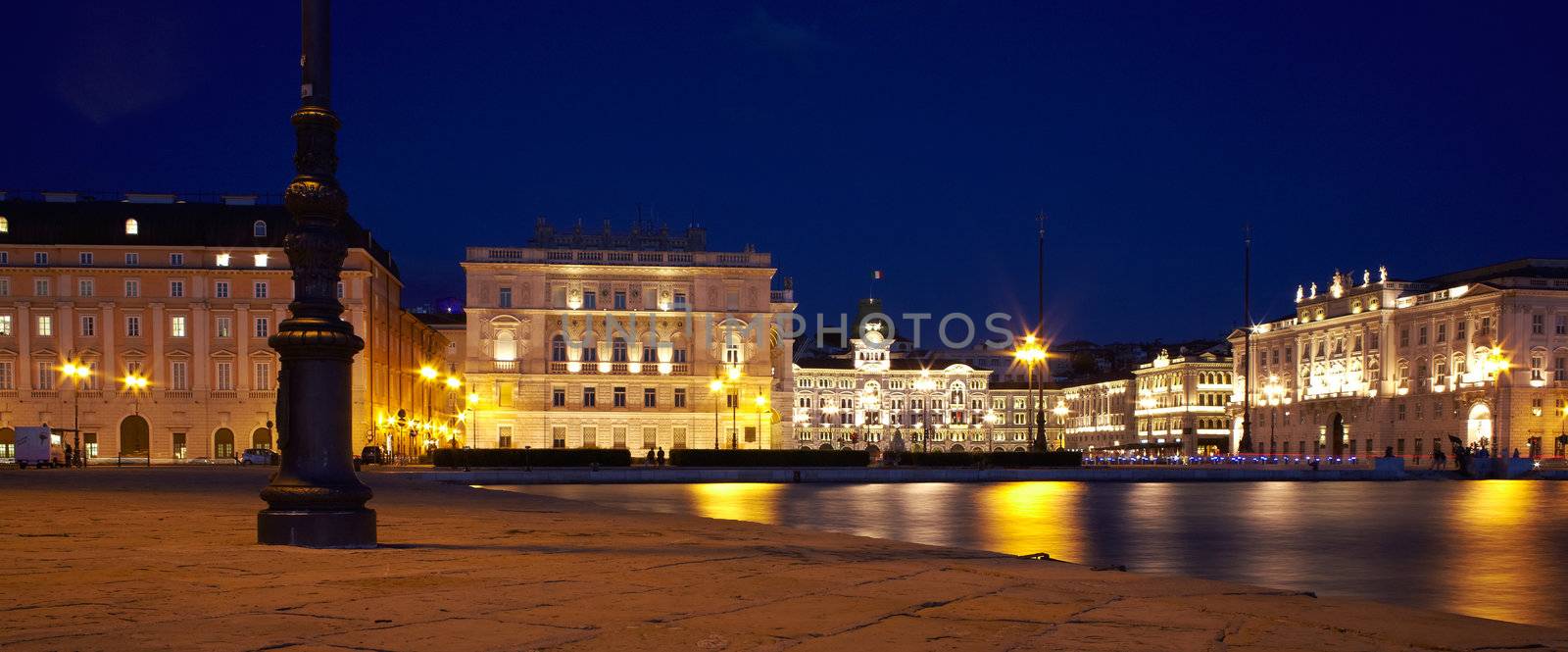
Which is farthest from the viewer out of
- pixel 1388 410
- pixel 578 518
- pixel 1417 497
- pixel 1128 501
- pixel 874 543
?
pixel 1388 410

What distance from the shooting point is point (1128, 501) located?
102 ft

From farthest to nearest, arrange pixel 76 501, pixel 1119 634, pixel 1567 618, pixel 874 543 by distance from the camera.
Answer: pixel 76 501, pixel 874 543, pixel 1567 618, pixel 1119 634

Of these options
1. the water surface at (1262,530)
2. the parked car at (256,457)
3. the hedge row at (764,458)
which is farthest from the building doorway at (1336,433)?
the parked car at (256,457)

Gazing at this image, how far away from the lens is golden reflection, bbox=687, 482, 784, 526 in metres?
23.2

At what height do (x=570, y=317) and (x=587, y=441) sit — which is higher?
(x=570, y=317)

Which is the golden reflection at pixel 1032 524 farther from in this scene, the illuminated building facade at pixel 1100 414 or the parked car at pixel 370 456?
the illuminated building facade at pixel 1100 414

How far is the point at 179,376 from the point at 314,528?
68.7 m

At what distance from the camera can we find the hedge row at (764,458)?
171 ft

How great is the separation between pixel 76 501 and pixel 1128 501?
21335 millimetres

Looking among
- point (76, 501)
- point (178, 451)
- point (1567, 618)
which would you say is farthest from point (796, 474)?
point (178, 451)

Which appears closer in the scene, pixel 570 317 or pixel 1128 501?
pixel 1128 501

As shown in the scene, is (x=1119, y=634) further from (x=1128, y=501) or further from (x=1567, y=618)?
(x=1128, y=501)

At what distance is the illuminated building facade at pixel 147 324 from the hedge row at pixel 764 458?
28370 mm

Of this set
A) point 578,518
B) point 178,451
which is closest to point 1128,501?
point 578,518
